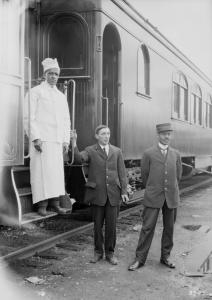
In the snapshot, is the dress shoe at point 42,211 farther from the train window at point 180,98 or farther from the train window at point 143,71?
the train window at point 180,98

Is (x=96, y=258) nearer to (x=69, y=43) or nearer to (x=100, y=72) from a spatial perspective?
(x=100, y=72)

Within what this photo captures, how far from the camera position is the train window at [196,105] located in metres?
12.3

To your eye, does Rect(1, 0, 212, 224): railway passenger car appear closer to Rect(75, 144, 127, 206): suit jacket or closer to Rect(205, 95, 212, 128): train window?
Rect(75, 144, 127, 206): suit jacket

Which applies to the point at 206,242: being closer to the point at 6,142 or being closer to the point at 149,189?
the point at 149,189

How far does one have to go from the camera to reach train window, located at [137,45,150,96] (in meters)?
7.84

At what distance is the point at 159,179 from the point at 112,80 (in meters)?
2.68

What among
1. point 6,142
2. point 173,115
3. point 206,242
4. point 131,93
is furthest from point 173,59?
point 6,142

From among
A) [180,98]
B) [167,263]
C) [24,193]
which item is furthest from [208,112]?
[24,193]

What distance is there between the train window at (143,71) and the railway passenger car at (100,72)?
0.05 ft

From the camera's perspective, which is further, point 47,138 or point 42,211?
point 47,138

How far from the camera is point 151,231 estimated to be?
190 inches

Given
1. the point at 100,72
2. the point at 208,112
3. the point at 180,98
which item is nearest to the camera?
the point at 100,72

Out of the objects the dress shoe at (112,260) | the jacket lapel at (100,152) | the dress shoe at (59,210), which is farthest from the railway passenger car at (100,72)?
the dress shoe at (112,260)

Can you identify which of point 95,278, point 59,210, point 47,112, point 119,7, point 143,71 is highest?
point 119,7
